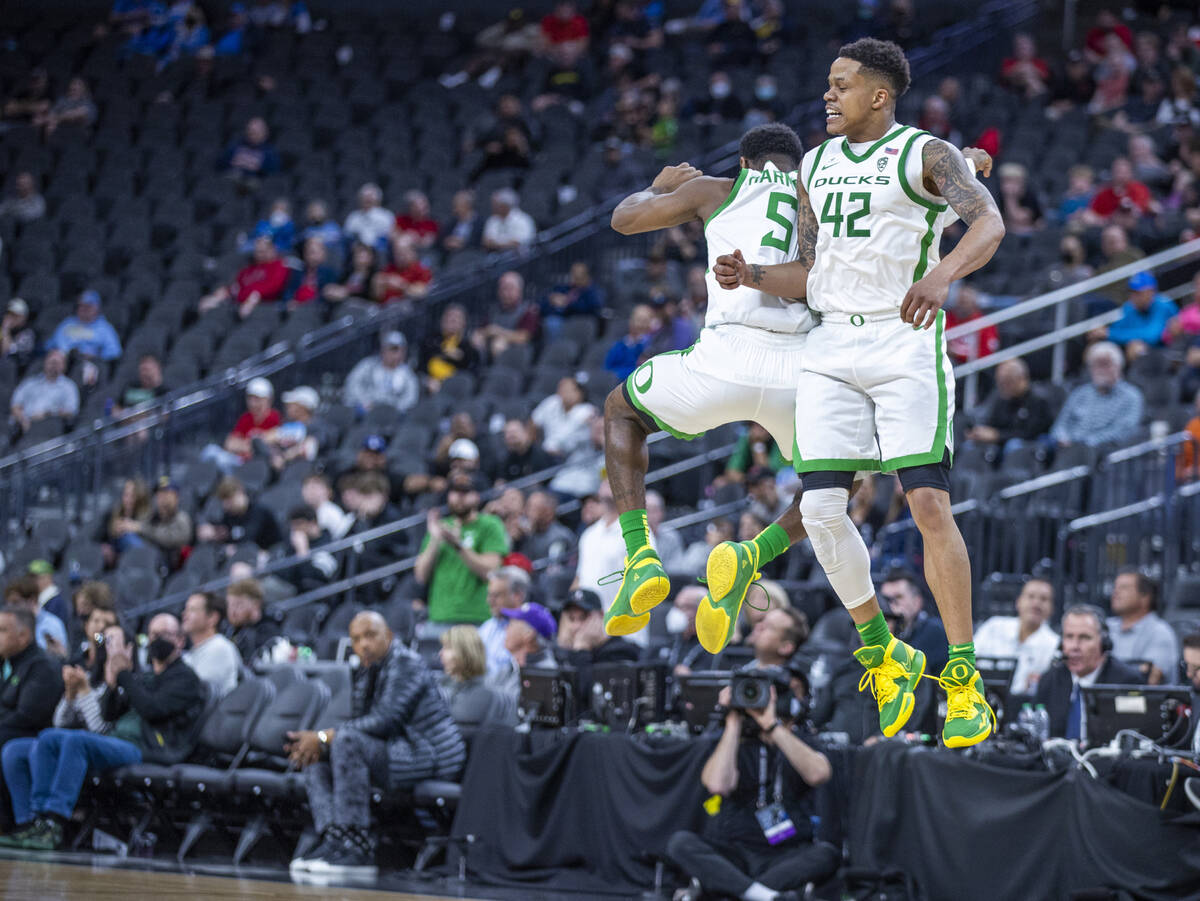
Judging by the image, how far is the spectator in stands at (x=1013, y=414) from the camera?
1145 centimetres

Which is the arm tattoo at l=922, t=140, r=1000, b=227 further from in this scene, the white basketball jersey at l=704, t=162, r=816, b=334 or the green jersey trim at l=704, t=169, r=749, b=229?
the green jersey trim at l=704, t=169, r=749, b=229

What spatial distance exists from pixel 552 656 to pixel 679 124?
8770 millimetres

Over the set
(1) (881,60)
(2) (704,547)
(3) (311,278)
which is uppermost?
(3) (311,278)

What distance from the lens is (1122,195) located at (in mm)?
13781

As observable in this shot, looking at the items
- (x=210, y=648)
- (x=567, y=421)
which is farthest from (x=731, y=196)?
(x=567, y=421)

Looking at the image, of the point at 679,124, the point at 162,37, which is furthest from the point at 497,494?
the point at 162,37

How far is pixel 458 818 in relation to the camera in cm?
903

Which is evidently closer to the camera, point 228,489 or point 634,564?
point 634,564

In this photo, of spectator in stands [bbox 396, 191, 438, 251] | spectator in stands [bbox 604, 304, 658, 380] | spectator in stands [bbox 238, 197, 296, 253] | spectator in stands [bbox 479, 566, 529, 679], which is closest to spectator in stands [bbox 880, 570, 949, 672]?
spectator in stands [bbox 479, 566, 529, 679]

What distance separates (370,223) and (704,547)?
7.15m

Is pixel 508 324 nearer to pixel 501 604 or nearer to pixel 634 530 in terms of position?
pixel 501 604

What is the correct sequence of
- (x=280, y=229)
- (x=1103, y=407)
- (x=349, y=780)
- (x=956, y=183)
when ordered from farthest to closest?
(x=280, y=229) → (x=1103, y=407) → (x=349, y=780) → (x=956, y=183)

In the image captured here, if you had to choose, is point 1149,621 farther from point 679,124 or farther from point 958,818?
point 679,124

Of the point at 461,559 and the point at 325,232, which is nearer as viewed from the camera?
the point at 461,559
